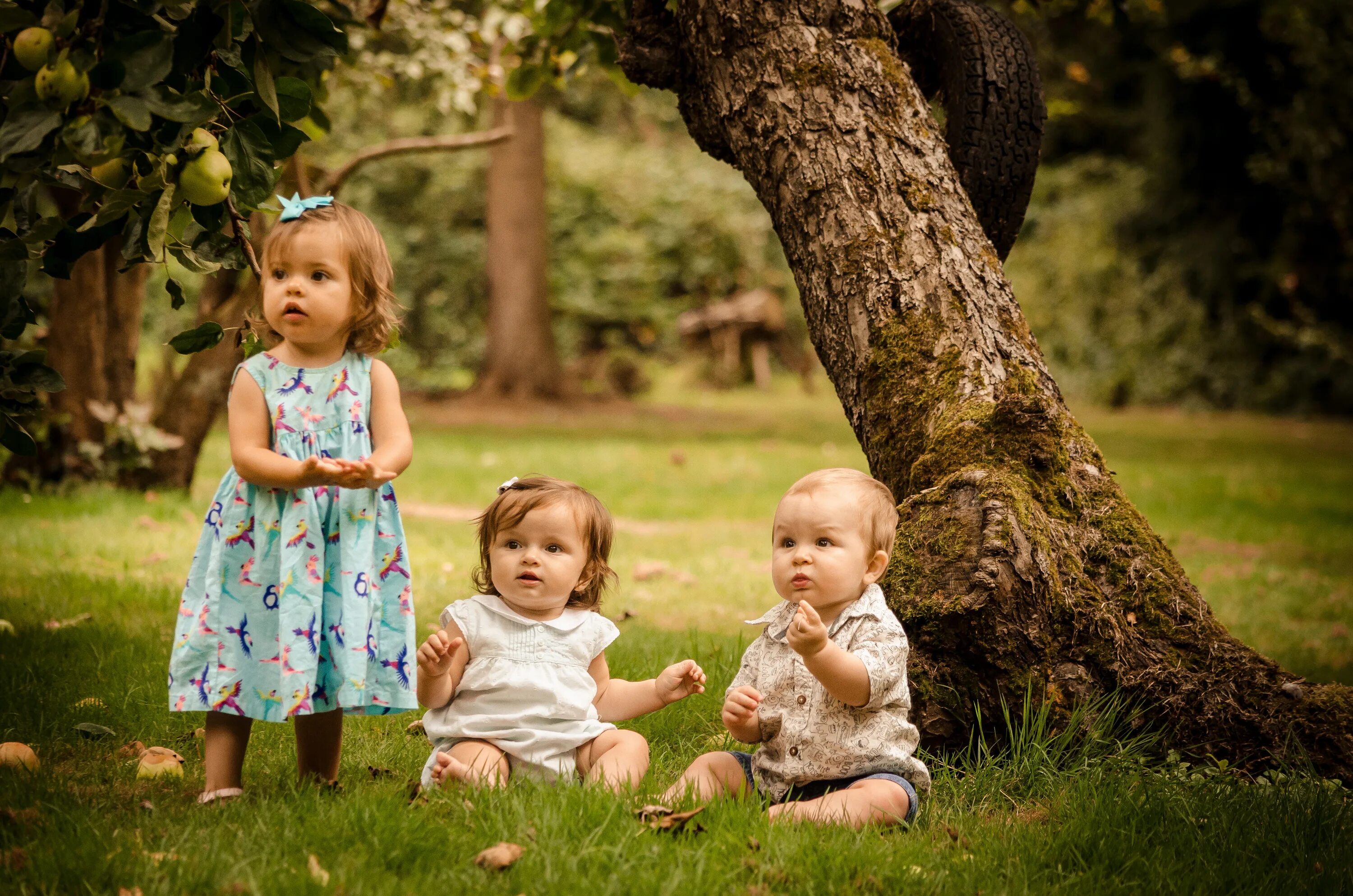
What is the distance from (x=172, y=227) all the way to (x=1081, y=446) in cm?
241

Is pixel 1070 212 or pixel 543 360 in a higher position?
pixel 1070 212

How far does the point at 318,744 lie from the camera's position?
2711mm

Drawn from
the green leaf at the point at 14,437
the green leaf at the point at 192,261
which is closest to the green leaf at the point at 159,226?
the green leaf at the point at 192,261

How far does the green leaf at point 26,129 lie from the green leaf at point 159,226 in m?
0.24

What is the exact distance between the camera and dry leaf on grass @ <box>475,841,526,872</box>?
7.29 feet

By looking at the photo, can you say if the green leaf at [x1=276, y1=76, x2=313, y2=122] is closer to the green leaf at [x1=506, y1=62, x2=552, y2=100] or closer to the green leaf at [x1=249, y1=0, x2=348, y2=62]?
the green leaf at [x1=249, y1=0, x2=348, y2=62]

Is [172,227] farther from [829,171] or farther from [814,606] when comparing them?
[829,171]

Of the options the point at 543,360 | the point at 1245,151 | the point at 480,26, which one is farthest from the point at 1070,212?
the point at 480,26

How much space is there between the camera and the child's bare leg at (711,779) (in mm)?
2666

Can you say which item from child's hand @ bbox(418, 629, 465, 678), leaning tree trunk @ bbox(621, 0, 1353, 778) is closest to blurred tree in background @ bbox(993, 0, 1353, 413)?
leaning tree trunk @ bbox(621, 0, 1353, 778)

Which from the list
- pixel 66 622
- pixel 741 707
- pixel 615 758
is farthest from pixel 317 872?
pixel 66 622

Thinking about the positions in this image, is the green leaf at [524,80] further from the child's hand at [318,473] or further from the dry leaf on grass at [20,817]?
the dry leaf on grass at [20,817]

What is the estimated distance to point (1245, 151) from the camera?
16609mm

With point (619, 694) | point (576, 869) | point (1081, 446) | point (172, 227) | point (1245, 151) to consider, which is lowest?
point (576, 869)
